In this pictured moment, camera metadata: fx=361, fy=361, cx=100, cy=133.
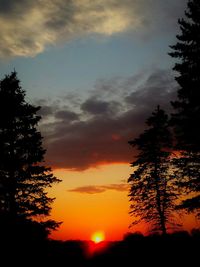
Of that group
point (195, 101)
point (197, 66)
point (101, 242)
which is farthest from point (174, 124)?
point (101, 242)

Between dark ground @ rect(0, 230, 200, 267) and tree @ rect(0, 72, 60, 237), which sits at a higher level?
tree @ rect(0, 72, 60, 237)

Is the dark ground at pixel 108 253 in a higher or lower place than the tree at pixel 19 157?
lower

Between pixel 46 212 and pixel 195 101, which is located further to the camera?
pixel 46 212

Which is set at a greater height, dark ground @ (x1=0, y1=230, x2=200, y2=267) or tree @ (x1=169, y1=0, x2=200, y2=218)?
tree @ (x1=169, y1=0, x2=200, y2=218)

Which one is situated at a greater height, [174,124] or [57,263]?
[174,124]

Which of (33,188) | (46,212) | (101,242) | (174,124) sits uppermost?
(174,124)

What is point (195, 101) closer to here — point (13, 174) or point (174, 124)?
point (174, 124)

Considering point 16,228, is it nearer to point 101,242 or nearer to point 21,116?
point 101,242

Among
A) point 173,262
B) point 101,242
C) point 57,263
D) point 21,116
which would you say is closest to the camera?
point 173,262

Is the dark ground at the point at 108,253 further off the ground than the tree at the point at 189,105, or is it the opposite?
the tree at the point at 189,105

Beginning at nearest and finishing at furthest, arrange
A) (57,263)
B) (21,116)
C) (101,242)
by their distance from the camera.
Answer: (57,263)
(101,242)
(21,116)

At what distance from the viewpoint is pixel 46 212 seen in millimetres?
27531

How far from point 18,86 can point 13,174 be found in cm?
745

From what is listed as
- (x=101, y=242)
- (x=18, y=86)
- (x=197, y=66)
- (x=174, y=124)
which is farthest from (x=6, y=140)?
(x=197, y=66)
